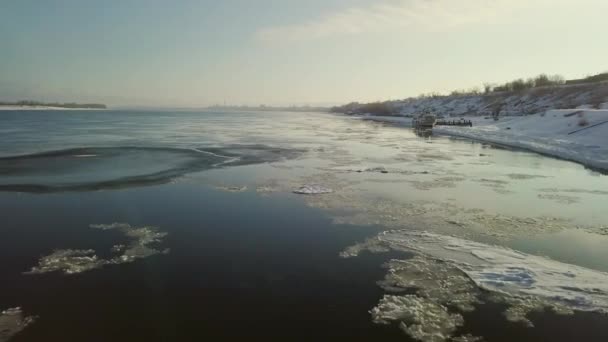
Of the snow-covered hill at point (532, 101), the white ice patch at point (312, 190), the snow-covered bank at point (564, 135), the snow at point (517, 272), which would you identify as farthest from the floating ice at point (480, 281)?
the snow-covered hill at point (532, 101)

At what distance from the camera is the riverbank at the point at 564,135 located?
20.8 metres

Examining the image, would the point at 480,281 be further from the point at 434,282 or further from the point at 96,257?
the point at 96,257

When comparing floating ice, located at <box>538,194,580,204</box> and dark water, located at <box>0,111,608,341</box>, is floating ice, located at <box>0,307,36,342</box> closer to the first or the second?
dark water, located at <box>0,111,608,341</box>

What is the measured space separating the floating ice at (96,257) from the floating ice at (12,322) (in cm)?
117

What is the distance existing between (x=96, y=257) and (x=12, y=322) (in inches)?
76.0

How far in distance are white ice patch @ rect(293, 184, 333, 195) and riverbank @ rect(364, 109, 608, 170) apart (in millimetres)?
13667

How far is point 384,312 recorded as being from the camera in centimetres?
494

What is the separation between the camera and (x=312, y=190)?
11906 millimetres

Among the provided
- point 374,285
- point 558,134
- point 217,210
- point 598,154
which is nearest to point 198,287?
point 374,285

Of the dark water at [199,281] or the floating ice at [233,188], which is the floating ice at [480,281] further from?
the floating ice at [233,188]

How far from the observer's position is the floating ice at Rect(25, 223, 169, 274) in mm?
6023

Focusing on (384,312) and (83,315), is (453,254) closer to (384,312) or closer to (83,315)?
(384,312)

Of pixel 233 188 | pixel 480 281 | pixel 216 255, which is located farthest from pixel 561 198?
pixel 216 255

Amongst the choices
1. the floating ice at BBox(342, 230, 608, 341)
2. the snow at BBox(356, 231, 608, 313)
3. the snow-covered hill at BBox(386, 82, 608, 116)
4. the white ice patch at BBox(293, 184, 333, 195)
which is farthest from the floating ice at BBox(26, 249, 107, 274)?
the snow-covered hill at BBox(386, 82, 608, 116)
